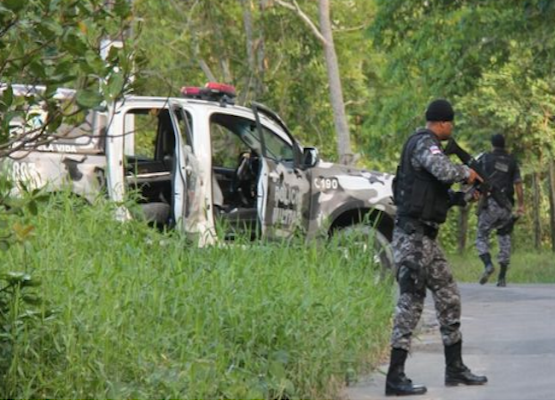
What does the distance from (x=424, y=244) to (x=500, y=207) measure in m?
9.00

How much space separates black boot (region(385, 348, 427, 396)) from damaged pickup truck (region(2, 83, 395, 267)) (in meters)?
4.33

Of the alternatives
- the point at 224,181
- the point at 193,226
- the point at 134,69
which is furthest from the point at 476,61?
the point at 134,69

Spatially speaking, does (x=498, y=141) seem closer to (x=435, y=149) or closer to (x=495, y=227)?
(x=495, y=227)

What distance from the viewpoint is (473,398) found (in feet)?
28.2

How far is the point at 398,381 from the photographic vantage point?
8.77 m

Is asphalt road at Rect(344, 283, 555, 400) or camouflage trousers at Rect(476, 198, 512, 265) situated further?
camouflage trousers at Rect(476, 198, 512, 265)

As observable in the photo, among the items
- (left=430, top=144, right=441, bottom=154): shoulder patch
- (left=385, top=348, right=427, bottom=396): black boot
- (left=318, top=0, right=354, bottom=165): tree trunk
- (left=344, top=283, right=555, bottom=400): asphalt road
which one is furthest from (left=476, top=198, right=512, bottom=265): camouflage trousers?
(left=318, top=0, right=354, bottom=165): tree trunk

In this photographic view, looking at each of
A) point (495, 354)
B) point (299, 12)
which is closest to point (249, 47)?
point (299, 12)

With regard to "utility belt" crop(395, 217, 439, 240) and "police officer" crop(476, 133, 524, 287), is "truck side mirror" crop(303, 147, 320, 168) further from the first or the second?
"utility belt" crop(395, 217, 439, 240)

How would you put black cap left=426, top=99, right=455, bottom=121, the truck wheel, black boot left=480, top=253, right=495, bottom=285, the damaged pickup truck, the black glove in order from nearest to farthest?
black cap left=426, top=99, right=455, bottom=121, the black glove, the truck wheel, the damaged pickup truck, black boot left=480, top=253, right=495, bottom=285

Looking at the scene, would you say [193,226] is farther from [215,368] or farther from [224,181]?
[215,368]

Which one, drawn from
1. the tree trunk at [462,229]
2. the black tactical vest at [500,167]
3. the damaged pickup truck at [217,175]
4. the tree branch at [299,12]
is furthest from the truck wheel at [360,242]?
the tree trunk at [462,229]

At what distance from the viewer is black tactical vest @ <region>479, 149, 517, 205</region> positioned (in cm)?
1758

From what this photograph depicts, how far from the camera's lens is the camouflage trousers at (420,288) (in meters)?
8.93
